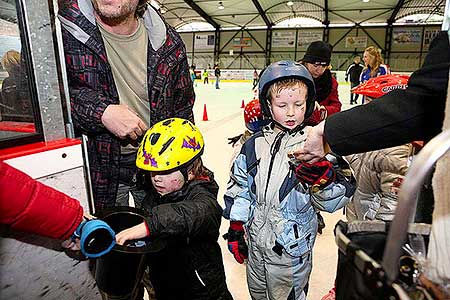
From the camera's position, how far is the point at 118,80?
139 cm

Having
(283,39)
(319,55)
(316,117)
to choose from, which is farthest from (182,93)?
(283,39)

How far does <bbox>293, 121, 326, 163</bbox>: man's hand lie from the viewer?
0.92 m

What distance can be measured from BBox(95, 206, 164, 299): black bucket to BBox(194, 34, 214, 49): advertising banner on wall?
2449 cm

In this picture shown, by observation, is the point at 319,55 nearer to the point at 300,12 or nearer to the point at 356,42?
the point at 300,12

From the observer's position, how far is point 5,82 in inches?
46.5

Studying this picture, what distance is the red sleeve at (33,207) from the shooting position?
78 cm

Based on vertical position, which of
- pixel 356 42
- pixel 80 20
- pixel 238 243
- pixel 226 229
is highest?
pixel 356 42

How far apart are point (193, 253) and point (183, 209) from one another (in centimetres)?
21

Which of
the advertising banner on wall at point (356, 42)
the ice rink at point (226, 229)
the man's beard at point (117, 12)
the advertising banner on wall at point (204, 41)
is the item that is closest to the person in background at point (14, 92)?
the man's beard at point (117, 12)

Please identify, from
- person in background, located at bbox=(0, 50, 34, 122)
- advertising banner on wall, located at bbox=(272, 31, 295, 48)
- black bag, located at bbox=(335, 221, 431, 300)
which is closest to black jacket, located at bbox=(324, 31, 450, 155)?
black bag, located at bbox=(335, 221, 431, 300)

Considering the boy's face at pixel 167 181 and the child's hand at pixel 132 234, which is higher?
the boy's face at pixel 167 181

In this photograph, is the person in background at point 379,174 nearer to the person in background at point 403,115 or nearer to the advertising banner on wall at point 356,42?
the person in background at point 403,115

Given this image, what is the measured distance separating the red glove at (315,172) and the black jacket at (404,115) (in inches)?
10.7

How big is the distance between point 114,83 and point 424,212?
1104 millimetres
